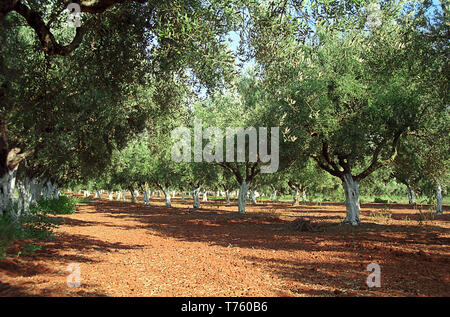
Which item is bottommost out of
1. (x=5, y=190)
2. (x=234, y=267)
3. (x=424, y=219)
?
(x=424, y=219)

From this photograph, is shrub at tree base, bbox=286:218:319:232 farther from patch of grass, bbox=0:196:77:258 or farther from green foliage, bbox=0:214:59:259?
green foliage, bbox=0:214:59:259

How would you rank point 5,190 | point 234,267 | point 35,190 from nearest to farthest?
point 234,267, point 5,190, point 35,190

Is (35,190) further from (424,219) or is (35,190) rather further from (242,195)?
(424,219)

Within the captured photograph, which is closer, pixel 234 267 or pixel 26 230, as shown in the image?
pixel 234 267

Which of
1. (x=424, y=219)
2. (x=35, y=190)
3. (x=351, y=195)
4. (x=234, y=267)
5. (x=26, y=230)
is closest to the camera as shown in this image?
(x=234, y=267)

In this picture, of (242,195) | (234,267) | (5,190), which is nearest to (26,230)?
(5,190)

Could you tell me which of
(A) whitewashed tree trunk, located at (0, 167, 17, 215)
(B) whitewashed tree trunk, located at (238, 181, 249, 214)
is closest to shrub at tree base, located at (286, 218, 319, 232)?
(B) whitewashed tree trunk, located at (238, 181, 249, 214)

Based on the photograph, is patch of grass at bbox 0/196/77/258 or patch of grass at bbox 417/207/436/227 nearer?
patch of grass at bbox 0/196/77/258

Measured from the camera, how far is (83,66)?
11.3 m

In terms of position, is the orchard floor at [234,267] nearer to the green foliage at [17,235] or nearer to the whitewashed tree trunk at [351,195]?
the green foliage at [17,235]

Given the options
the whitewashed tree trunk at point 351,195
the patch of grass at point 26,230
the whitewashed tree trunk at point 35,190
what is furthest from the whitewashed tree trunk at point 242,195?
the whitewashed tree trunk at point 35,190

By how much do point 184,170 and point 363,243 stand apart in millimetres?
29961

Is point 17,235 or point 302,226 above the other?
point 17,235
